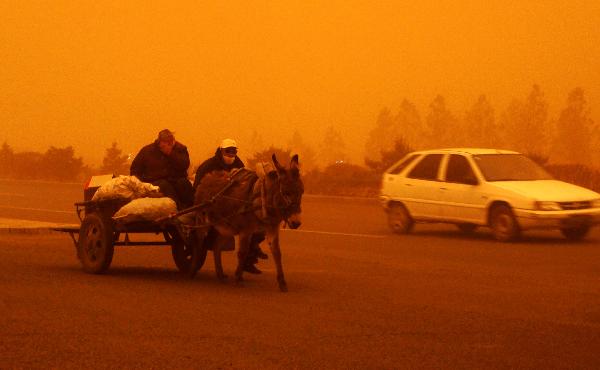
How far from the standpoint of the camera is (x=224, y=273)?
1567cm

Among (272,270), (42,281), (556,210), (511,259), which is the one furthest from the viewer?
(556,210)

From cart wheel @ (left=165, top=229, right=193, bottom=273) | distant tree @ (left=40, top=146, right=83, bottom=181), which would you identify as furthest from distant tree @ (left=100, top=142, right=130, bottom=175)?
cart wheel @ (left=165, top=229, right=193, bottom=273)

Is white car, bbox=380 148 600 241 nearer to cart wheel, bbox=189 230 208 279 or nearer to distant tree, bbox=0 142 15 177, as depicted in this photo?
cart wheel, bbox=189 230 208 279

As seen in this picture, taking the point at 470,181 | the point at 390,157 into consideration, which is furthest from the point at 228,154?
the point at 390,157

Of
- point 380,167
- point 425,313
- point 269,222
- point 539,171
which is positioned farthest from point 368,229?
point 380,167

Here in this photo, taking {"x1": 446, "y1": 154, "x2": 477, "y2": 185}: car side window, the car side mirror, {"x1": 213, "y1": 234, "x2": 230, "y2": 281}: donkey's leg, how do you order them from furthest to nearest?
1. {"x1": 446, "y1": 154, "x2": 477, "y2": 185}: car side window
2. the car side mirror
3. {"x1": 213, "y1": 234, "x2": 230, "y2": 281}: donkey's leg

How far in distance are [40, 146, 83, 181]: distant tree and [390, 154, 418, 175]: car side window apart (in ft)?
97.9

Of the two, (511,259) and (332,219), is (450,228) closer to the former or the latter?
(332,219)

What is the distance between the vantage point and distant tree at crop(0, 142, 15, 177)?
56.8 meters

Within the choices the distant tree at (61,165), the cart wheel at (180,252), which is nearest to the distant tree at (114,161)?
the distant tree at (61,165)

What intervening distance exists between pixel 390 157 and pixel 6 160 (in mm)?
23101

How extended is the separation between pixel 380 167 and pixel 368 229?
1725cm

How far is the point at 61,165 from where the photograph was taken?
175 ft

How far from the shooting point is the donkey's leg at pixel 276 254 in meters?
13.5
